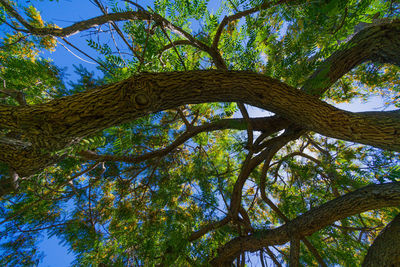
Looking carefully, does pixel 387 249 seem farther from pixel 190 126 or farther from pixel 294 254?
pixel 190 126

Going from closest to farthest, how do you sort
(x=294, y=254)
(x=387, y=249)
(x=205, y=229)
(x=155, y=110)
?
(x=155, y=110) < (x=387, y=249) < (x=294, y=254) < (x=205, y=229)

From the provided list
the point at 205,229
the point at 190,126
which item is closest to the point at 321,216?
the point at 205,229

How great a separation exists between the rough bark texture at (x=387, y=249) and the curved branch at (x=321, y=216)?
0.50ft

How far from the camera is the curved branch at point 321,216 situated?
115 cm

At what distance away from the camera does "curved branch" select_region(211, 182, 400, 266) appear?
1.15m

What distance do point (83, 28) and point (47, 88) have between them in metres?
0.56

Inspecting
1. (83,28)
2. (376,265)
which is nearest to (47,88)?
(83,28)

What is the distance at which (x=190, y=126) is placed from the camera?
195cm

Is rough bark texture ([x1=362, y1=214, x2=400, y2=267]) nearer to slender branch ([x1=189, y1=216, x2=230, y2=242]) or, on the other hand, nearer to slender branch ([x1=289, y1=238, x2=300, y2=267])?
slender branch ([x1=289, y1=238, x2=300, y2=267])

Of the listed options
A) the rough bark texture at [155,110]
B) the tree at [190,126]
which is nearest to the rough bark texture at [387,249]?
the tree at [190,126]

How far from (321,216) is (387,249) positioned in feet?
1.17

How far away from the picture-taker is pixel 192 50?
2057 millimetres

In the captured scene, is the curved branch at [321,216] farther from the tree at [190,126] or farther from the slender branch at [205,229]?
the slender branch at [205,229]

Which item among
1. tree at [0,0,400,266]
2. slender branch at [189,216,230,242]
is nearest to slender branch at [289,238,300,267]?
tree at [0,0,400,266]
